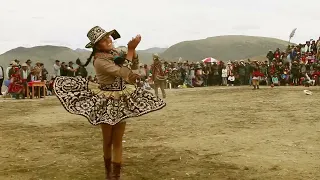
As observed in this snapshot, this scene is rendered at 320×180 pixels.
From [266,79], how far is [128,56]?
22.7m

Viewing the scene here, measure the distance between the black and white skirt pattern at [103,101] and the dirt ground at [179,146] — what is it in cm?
100

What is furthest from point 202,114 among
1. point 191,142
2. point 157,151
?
point 157,151

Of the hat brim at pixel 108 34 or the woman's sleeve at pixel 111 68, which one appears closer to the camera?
the woman's sleeve at pixel 111 68

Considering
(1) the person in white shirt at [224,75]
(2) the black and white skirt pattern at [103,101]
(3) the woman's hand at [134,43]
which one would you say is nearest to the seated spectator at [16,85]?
(1) the person in white shirt at [224,75]

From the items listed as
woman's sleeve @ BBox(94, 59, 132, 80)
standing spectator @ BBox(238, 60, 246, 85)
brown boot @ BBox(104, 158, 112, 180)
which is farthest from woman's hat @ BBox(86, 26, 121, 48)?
standing spectator @ BBox(238, 60, 246, 85)

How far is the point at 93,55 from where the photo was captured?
5.45 m

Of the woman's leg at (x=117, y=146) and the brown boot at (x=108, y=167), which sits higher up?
the woman's leg at (x=117, y=146)

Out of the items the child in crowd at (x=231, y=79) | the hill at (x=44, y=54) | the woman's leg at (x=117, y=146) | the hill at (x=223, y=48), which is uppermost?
the hill at (x=223, y=48)

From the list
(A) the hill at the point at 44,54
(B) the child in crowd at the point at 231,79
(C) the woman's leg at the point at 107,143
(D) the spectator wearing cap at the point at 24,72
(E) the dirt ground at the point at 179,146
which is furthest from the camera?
(A) the hill at the point at 44,54

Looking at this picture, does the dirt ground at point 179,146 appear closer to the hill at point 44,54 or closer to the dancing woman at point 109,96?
the dancing woman at point 109,96

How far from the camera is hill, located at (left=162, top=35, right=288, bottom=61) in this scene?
57.7 m

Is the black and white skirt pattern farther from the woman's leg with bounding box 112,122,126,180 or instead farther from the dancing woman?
the woman's leg with bounding box 112,122,126,180

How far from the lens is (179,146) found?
7.76 metres

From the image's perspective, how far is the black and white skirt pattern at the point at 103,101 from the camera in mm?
5254
